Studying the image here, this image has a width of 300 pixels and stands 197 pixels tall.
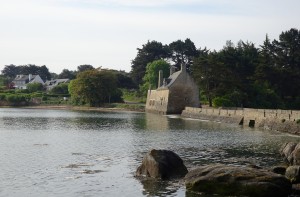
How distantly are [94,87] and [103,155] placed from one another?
7561 centimetres

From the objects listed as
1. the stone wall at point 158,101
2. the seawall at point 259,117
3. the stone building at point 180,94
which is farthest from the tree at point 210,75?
the stone wall at point 158,101

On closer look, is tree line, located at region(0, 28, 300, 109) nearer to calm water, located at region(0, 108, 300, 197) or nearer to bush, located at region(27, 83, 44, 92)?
calm water, located at region(0, 108, 300, 197)

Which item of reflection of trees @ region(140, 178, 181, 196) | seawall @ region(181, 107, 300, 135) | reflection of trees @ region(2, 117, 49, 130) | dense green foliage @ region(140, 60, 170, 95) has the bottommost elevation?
reflection of trees @ region(140, 178, 181, 196)

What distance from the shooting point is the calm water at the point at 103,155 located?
68.1 ft

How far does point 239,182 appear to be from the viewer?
63.2 feet

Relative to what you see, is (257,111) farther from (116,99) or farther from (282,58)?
(116,99)

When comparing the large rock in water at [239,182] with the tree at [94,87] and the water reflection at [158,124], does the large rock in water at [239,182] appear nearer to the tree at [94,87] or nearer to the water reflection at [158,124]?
the water reflection at [158,124]

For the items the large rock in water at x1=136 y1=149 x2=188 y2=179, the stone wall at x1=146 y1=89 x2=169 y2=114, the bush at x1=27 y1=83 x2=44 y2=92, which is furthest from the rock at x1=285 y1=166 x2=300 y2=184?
the bush at x1=27 y1=83 x2=44 y2=92

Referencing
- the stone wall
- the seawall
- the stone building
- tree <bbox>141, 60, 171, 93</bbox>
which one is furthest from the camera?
tree <bbox>141, 60, 171, 93</bbox>

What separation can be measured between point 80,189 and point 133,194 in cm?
248

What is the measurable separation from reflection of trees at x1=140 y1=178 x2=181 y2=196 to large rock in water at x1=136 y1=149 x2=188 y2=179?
0.50m

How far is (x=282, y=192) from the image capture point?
19047 millimetres

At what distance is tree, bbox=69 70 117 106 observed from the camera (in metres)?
105

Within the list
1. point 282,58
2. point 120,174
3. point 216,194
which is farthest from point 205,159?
point 282,58
